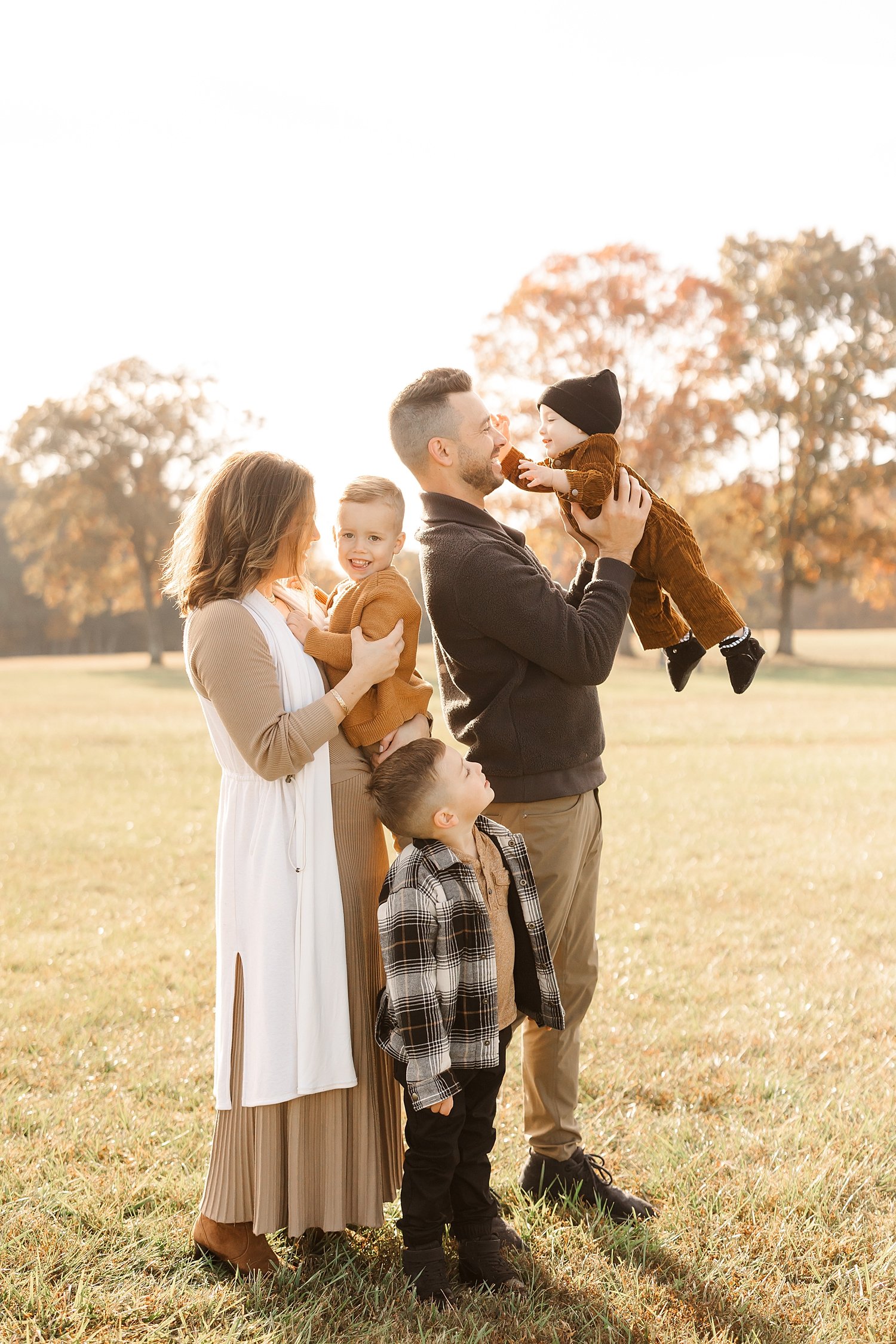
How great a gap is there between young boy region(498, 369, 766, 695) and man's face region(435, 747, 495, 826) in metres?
0.88

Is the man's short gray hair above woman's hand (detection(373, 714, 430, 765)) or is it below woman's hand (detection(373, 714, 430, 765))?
above

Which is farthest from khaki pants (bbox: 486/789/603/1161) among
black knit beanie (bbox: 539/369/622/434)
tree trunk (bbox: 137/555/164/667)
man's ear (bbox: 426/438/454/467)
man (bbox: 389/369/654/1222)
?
tree trunk (bbox: 137/555/164/667)

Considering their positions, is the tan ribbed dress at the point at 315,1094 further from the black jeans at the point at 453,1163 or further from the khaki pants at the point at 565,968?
the khaki pants at the point at 565,968

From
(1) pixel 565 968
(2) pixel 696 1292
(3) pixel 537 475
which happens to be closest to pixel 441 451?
(3) pixel 537 475

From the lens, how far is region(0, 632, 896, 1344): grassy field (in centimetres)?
291

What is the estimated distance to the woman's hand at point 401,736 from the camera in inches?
123

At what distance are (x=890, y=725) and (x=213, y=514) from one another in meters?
15.7

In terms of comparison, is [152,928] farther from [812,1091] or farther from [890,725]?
[890,725]

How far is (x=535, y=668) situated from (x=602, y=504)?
524 millimetres

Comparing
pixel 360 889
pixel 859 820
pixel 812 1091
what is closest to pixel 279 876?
pixel 360 889

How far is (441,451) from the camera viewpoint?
10.4 ft

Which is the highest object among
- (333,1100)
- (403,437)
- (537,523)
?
(537,523)

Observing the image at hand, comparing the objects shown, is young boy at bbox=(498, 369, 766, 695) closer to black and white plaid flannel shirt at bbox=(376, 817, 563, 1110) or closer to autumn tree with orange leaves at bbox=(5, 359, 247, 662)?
black and white plaid flannel shirt at bbox=(376, 817, 563, 1110)

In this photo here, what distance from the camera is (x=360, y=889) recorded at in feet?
10.3
